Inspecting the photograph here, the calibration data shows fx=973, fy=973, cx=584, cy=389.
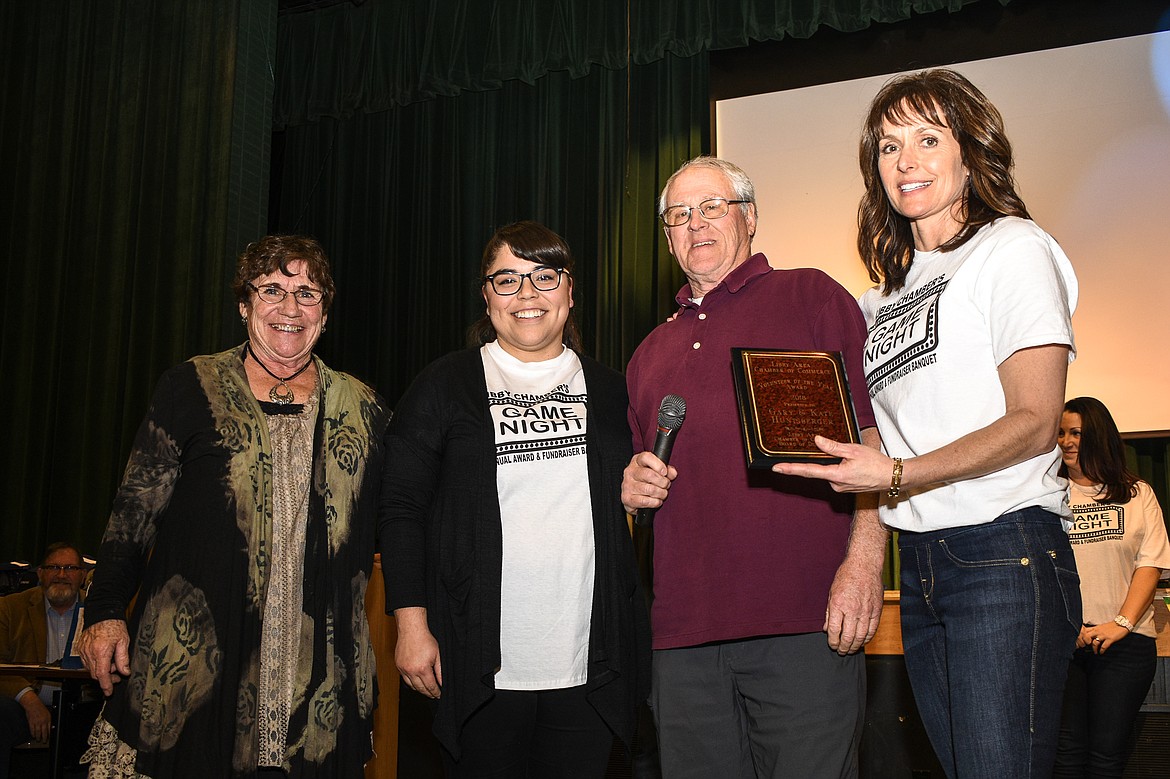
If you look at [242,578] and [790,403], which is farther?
[242,578]

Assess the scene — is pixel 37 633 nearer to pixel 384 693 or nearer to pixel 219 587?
pixel 384 693

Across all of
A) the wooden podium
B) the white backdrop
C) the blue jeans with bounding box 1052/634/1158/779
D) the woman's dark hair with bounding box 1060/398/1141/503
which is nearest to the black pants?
the wooden podium

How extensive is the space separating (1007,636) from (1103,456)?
3.04 meters

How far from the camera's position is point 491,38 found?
7.02m

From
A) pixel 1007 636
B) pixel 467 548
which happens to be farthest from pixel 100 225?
pixel 1007 636

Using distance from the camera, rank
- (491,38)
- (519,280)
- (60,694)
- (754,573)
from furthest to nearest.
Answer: (491,38)
(60,694)
(519,280)
(754,573)

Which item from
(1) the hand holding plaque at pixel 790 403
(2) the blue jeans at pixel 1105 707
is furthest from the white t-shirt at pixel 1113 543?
(1) the hand holding plaque at pixel 790 403

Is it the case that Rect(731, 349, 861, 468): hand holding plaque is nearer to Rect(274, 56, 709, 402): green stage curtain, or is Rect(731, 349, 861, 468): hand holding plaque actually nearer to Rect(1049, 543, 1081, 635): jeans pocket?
Rect(1049, 543, 1081, 635): jeans pocket

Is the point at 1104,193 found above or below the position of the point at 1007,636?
above

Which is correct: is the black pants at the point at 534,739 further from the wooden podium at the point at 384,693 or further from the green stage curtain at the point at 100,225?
the green stage curtain at the point at 100,225

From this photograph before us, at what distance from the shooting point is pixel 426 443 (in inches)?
88.6

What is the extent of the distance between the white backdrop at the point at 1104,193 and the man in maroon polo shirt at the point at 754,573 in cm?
358

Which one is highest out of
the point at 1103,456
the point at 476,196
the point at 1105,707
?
the point at 476,196

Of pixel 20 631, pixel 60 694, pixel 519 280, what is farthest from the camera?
pixel 20 631
